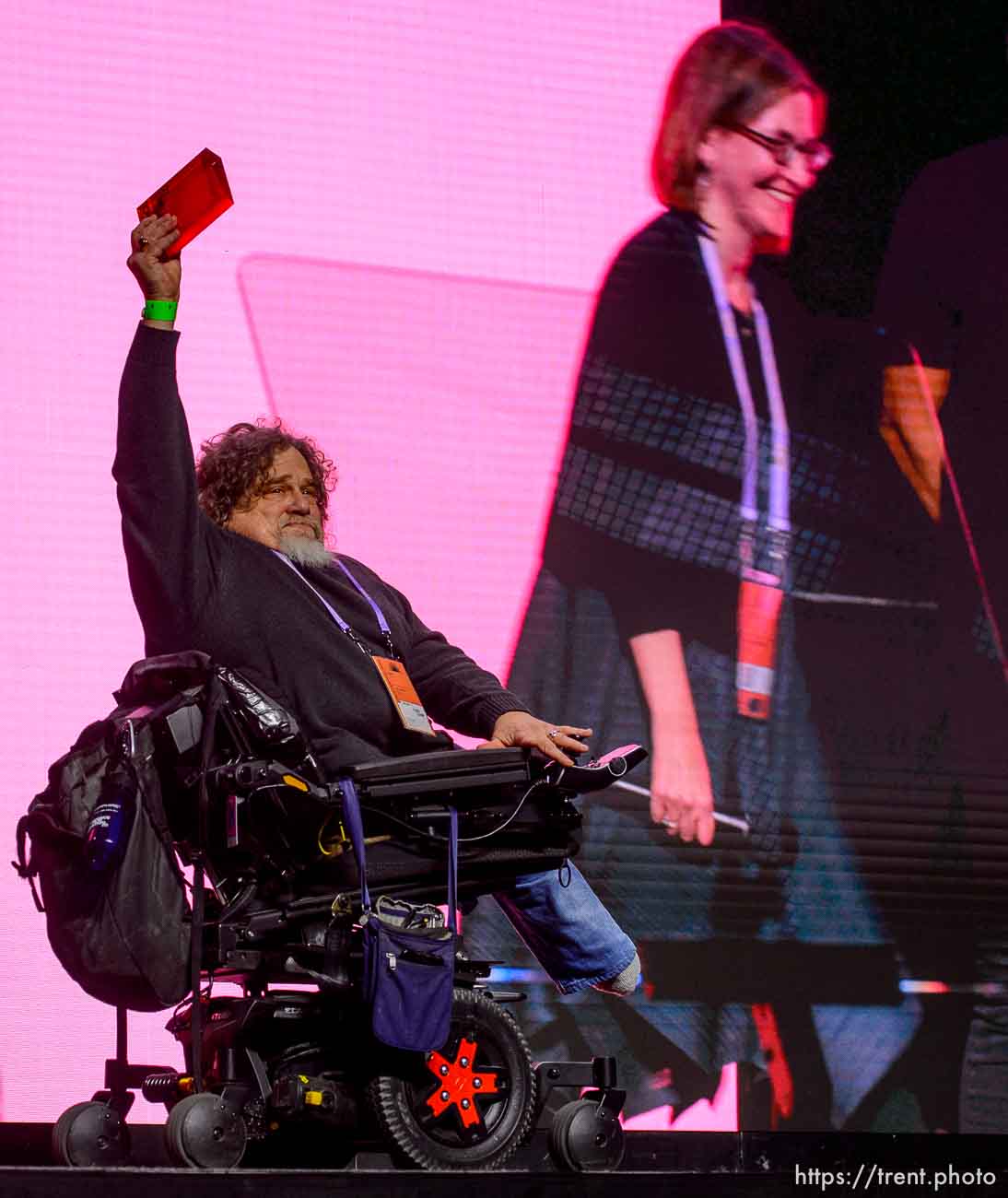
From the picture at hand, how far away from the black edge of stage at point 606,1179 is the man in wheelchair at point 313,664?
0.10 metres

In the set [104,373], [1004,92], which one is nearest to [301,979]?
[104,373]

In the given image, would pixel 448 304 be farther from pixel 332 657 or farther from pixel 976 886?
pixel 976 886

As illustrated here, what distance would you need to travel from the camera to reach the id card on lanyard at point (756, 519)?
3459mm

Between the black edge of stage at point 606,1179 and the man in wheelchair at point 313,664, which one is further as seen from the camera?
the man in wheelchair at point 313,664

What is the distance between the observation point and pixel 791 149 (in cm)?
371

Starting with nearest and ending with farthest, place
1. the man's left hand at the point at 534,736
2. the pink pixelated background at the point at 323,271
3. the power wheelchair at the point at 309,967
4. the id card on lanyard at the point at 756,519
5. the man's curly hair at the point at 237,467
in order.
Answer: the power wheelchair at the point at 309,967, the man's left hand at the point at 534,736, the man's curly hair at the point at 237,467, the pink pixelated background at the point at 323,271, the id card on lanyard at the point at 756,519

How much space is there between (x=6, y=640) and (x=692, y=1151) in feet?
5.15

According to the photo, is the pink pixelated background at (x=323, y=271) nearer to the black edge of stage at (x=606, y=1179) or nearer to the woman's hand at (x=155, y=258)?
the woman's hand at (x=155, y=258)

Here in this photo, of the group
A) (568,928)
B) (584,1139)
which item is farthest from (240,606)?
(584,1139)

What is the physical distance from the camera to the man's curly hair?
8.51 ft

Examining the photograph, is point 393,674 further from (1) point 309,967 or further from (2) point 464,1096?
(2) point 464,1096

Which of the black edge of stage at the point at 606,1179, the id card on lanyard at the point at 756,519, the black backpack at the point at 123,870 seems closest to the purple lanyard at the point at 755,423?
the id card on lanyard at the point at 756,519

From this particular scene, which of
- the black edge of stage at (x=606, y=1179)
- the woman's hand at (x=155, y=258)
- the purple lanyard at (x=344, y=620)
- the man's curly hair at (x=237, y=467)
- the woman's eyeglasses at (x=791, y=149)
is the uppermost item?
the woman's eyeglasses at (x=791, y=149)

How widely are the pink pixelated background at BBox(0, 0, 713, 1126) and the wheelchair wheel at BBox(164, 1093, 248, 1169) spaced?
3.50ft
